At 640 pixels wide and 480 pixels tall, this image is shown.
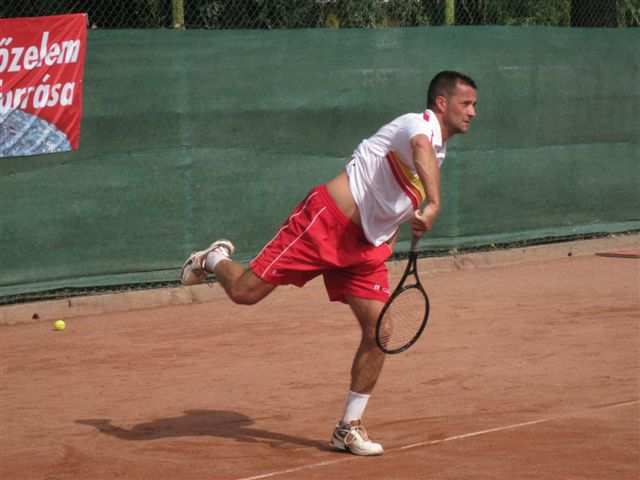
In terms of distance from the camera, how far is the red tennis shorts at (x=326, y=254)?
6258 millimetres

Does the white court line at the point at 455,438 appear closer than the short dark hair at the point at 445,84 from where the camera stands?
Yes

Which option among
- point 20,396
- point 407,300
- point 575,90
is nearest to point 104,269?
point 20,396

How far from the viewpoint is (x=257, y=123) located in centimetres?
1112

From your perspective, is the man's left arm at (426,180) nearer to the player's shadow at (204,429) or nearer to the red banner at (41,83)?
the player's shadow at (204,429)

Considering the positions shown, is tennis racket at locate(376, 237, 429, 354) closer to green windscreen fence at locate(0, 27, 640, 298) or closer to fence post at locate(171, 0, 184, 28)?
green windscreen fence at locate(0, 27, 640, 298)

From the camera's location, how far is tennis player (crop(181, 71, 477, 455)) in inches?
245

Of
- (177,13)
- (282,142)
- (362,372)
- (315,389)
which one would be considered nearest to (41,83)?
(177,13)

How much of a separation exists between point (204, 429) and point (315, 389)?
3.39ft

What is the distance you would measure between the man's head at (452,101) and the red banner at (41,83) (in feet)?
14.8

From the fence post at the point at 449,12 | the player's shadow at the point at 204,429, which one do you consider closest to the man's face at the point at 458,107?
the player's shadow at the point at 204,429

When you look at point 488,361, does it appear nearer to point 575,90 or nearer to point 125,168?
point 125,168

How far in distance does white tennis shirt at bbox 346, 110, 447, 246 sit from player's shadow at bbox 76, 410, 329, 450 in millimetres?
1063

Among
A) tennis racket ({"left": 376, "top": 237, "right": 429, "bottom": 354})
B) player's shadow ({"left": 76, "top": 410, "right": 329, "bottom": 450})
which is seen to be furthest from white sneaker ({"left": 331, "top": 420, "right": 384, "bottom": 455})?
tennis racket ({"left": 376, "top": 237, "right": 429, "bottom": 354})

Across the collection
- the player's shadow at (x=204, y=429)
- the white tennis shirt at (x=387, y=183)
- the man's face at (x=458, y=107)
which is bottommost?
the player's shadow at (x=204, y=429)
